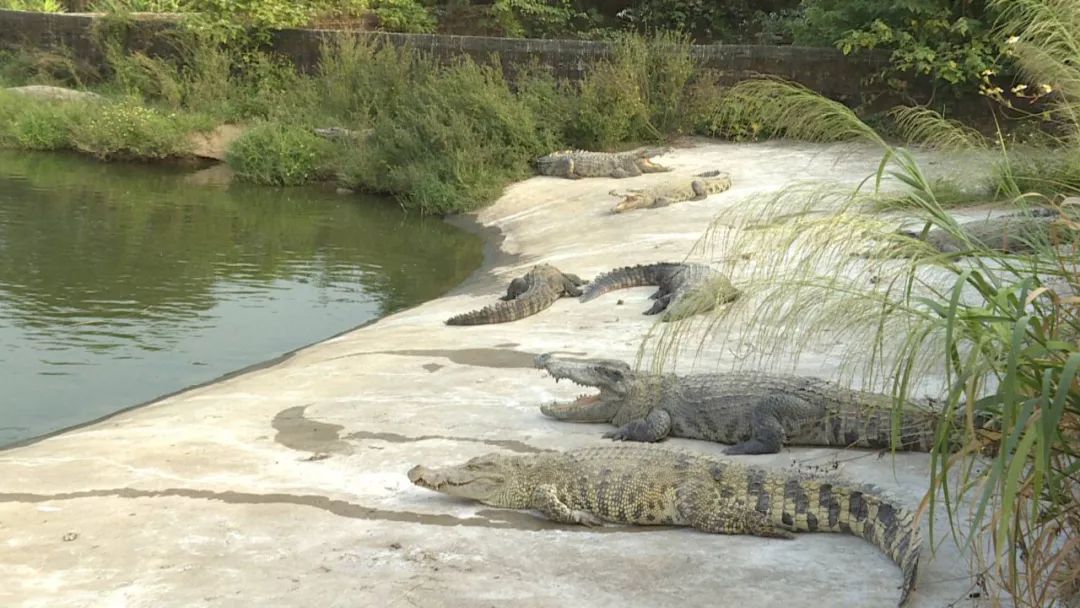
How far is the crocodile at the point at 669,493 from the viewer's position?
4.27 metres

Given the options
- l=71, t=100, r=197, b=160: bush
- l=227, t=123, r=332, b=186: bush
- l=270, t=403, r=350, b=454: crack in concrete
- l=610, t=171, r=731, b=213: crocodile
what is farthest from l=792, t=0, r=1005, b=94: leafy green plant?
l=270, t=403, r=350, b=454: crack in concrete

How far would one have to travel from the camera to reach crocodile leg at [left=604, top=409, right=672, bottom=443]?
5.88 m

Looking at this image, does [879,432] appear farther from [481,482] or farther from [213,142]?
[213,142]

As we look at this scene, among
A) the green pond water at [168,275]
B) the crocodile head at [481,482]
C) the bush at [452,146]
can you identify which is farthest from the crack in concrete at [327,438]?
the bush at [452,146]

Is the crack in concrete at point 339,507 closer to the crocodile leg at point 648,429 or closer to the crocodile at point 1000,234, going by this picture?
the crocodile leg at point 648,429

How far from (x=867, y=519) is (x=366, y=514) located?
6.58 ft

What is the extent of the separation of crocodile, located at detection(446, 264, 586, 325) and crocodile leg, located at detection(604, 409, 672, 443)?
3.11 m

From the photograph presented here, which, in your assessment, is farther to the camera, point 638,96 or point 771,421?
point 638,96

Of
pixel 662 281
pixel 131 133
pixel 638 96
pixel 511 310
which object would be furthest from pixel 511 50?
pixel 511 310

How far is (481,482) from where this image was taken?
4.91 m

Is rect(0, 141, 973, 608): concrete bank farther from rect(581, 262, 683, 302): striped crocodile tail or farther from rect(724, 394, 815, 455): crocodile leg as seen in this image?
rect(581, 262, 683, 302): striped crocodile tail

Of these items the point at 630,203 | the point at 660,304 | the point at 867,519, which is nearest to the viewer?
the point at 867,519

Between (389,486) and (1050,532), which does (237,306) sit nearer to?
(389,486)

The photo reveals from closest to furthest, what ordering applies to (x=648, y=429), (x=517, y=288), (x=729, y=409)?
(x=729, y=409) < (x=648, y=429) < (x=517, y=288)
